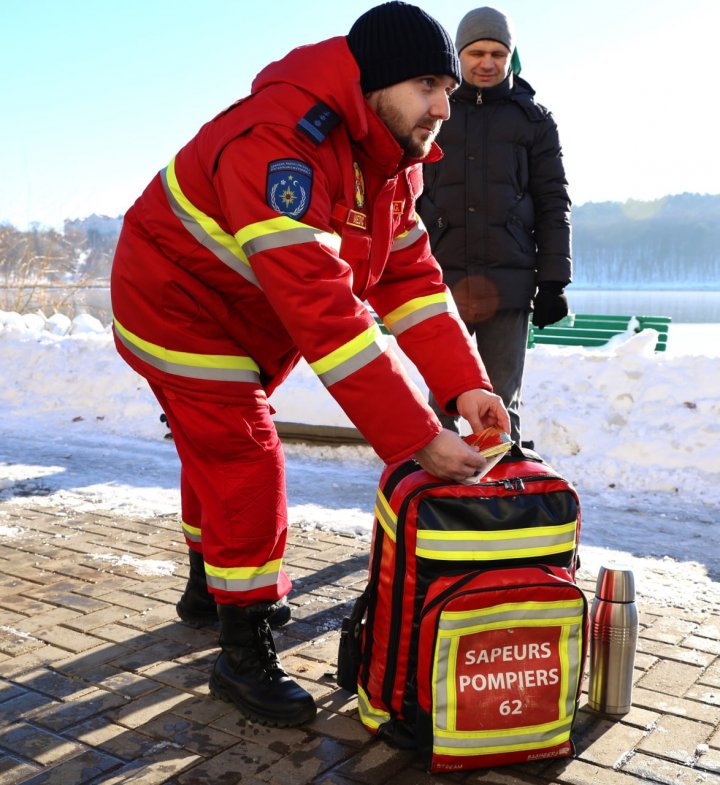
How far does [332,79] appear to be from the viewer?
246 cm

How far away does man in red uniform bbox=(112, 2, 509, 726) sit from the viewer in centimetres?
233

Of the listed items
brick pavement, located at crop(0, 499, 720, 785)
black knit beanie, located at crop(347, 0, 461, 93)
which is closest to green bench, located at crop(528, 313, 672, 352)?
brick pavement, located at crop(0, 499, 720, 785)

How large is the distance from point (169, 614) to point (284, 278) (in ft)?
6.09

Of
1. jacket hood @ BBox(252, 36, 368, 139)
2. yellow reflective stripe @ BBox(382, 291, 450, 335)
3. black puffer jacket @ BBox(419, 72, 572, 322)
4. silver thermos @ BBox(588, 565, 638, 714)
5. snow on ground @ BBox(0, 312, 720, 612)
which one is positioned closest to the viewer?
jacket hood @ BBox(252, 36, 368, 139)

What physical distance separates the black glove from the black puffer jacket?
1.8 inches

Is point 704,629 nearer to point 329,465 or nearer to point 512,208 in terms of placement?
point 512,208

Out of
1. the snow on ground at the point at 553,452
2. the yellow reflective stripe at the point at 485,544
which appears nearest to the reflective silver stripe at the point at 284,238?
the yellow reflective stripe at the point at 485,544

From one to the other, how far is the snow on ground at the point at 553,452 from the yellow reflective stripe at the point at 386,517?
1.80m

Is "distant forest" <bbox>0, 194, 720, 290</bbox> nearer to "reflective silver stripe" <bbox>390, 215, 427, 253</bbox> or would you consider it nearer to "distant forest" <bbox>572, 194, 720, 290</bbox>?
"distant forest" <bbox>572, 194, 720, 290</bbox>

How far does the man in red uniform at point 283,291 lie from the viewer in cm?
233

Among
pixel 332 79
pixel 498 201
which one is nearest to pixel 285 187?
pixel 332 79

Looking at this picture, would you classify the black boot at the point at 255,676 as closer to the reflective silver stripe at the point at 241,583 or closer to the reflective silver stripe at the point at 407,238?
the reflective silver stripe at the point at 241,583

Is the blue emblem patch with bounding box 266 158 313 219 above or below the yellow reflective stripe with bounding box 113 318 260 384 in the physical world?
above

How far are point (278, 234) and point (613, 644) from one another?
1.66 m
